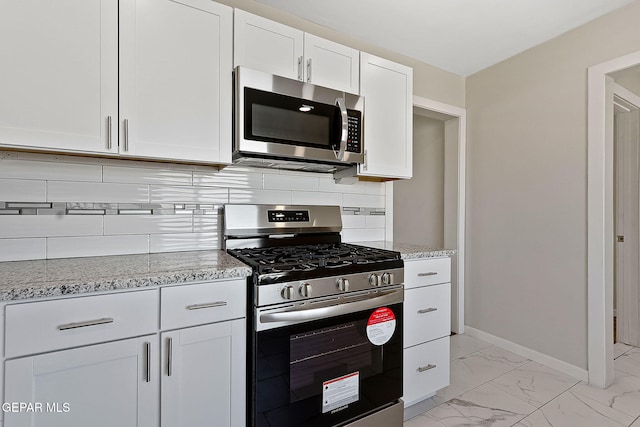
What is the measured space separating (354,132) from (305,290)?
3.43 feet

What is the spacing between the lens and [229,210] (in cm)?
189

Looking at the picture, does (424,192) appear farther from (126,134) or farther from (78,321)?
(78,321)

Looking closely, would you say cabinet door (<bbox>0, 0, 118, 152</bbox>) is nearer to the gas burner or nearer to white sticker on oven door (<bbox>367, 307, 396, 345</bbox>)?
the gas burner

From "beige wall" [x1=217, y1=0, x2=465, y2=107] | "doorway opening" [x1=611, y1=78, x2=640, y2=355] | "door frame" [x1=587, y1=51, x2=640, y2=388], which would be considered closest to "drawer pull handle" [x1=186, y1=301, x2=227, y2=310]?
"beige wall" [x1=217, y1=0, x2=465, y2=107]

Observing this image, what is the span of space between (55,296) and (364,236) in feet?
6.12

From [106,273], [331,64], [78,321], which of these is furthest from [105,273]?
[331,64]

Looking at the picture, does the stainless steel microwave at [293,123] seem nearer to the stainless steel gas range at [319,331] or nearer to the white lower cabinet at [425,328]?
the stainless steel gas range at [319,331]

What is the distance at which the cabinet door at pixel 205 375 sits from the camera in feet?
4.12

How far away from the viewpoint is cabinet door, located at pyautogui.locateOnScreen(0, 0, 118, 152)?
125cm

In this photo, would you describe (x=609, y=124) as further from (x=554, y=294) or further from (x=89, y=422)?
(x=89, y=422)

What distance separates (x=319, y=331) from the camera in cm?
152

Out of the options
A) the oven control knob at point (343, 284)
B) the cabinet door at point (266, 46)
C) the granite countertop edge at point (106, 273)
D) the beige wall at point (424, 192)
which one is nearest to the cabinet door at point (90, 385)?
the granite countertop edge at point (106, 273)

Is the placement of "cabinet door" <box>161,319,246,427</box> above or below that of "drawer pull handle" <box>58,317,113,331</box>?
below

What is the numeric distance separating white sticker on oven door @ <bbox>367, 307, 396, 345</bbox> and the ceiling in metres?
1.89
